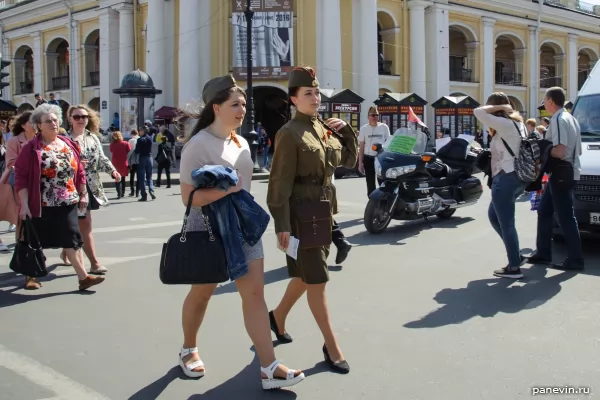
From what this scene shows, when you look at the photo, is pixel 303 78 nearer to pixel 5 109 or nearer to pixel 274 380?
pixel 274 380

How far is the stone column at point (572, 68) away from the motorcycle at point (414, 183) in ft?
121

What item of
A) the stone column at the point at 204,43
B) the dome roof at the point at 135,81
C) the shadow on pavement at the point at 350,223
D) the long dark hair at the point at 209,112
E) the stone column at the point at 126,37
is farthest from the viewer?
the stone column at the point at 126,37

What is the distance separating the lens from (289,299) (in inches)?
181

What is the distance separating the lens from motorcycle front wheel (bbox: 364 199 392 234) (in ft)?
29.9

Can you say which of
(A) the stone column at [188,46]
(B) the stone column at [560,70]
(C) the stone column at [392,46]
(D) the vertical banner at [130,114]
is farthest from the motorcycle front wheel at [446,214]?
(B) the stone column at [560,70]

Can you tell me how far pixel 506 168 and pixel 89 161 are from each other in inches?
174

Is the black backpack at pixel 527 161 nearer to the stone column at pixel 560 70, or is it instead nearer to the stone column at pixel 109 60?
the stone column at pixel 109 60

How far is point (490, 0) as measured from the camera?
3831 centimetres

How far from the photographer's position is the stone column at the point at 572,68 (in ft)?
143

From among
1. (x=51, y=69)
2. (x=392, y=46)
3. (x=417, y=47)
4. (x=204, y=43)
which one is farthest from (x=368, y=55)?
(x=51, y=69)

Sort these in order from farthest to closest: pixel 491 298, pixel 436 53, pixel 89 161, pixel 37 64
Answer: pixel 37 64, pixel 436 53, pixel 89 161, pixel 491 298

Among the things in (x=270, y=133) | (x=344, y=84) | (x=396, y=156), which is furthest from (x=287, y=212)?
(x=270, y=133)

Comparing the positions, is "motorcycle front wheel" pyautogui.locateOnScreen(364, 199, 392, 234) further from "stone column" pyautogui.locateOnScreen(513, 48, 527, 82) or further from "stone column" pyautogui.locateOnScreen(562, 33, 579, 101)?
"stone column" pyautogui.locateOnScreen(562, 33, 579, 101)

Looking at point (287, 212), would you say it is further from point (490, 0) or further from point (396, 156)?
point (490, 0)
